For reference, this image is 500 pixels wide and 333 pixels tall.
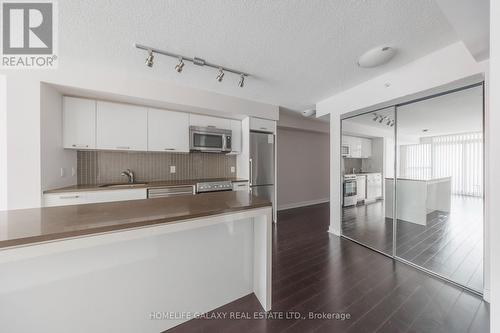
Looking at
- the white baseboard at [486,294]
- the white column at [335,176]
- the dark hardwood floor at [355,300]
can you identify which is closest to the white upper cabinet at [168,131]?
the dark hardwood floor at [355,300]

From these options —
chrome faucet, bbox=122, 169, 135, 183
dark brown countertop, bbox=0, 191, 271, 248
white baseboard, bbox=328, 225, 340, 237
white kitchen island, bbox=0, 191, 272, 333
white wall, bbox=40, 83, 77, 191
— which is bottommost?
white baseboard, bbox=328, 225, 340, 237

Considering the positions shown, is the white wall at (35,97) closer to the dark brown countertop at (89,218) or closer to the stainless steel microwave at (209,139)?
the stainless steel microwave at (209,139)

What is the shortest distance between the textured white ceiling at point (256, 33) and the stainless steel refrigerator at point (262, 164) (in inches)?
56.9

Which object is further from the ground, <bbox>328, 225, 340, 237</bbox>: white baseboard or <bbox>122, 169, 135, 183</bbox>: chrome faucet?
<bbox>122, 169, 135, 183</bbox>: chrome faucet

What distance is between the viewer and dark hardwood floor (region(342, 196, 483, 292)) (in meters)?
1.94

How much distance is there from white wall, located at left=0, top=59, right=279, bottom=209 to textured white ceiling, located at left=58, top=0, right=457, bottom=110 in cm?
18

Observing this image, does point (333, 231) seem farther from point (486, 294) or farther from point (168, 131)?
point (168, 131)

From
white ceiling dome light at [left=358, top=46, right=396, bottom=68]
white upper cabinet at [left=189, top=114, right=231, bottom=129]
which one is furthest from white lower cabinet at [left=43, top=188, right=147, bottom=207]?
white ceiling dome light at [left=358, top=46, right=396, bottom=68]

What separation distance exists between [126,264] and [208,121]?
2659 millimetres

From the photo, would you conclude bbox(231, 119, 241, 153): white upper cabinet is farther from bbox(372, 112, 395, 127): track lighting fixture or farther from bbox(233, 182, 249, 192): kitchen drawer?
bbox(372, 112, 395, 127): track lighting fixture

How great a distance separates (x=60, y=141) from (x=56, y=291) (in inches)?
88.5

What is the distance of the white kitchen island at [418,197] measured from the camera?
7.88ft

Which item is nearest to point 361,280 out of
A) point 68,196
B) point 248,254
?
point 248,254
